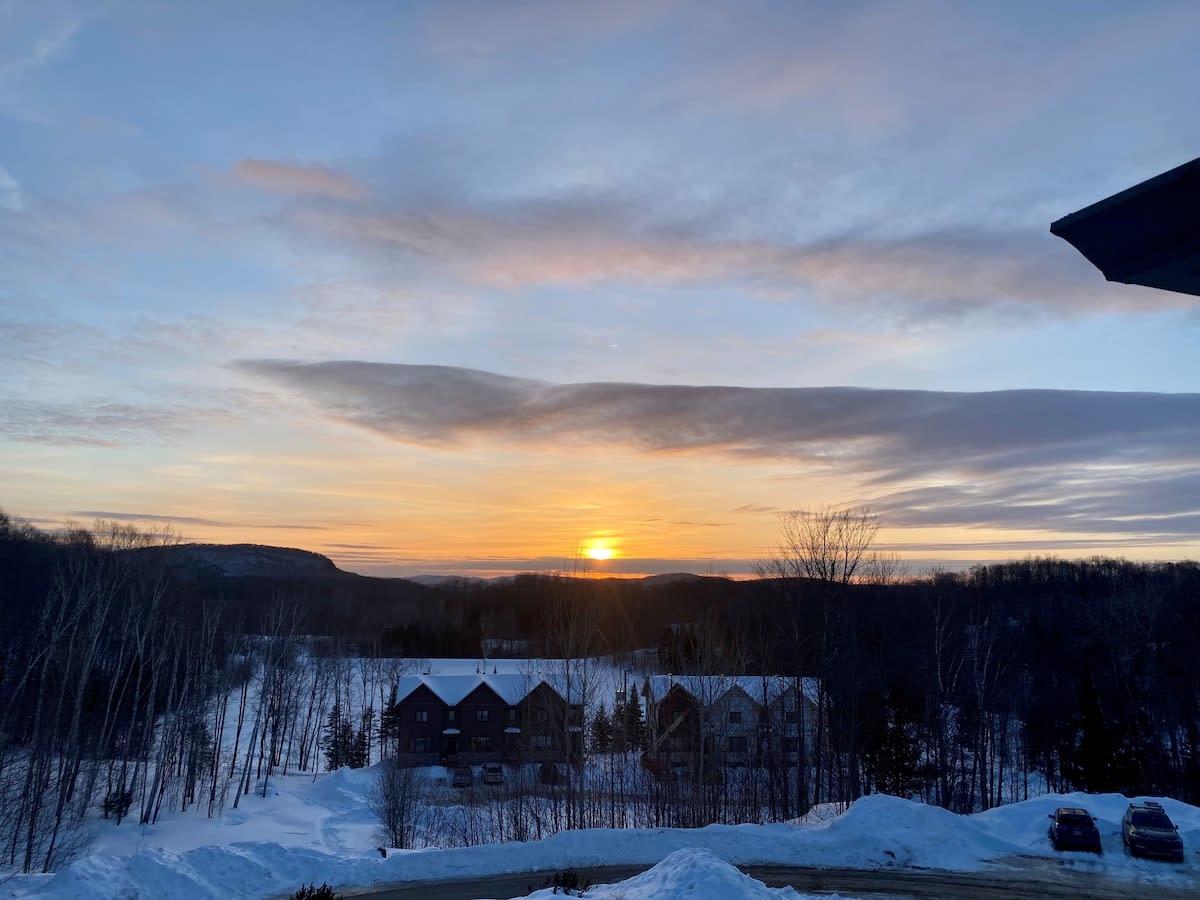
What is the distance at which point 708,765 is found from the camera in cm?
3466

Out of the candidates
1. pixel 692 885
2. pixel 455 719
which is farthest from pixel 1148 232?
pixel 455 719

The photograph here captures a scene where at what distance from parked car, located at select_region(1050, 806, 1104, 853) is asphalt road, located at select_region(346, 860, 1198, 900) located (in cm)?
124

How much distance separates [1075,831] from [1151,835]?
1.58 m

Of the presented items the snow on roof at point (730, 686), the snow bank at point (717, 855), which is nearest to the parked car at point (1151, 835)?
the snow bank at point (717, 855)

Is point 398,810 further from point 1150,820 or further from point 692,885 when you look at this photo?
point 1150,820

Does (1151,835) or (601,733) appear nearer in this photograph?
(1151,835)

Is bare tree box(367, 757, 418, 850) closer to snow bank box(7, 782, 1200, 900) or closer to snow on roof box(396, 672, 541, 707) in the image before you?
snow bank box(7, 782, 1200, 900)

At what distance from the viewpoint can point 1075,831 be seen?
62.0ft

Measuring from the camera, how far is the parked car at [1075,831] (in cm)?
1872

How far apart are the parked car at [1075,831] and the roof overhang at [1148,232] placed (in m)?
21.2

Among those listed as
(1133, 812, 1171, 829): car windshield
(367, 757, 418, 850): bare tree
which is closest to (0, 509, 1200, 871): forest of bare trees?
(367, 757, 418, 850): bare tree

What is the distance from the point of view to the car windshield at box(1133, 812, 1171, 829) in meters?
18.5

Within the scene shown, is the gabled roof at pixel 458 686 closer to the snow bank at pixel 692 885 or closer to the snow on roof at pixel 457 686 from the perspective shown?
the snow on roof at pixel 457 686

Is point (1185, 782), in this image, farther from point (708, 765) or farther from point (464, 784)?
point (464, 784)
